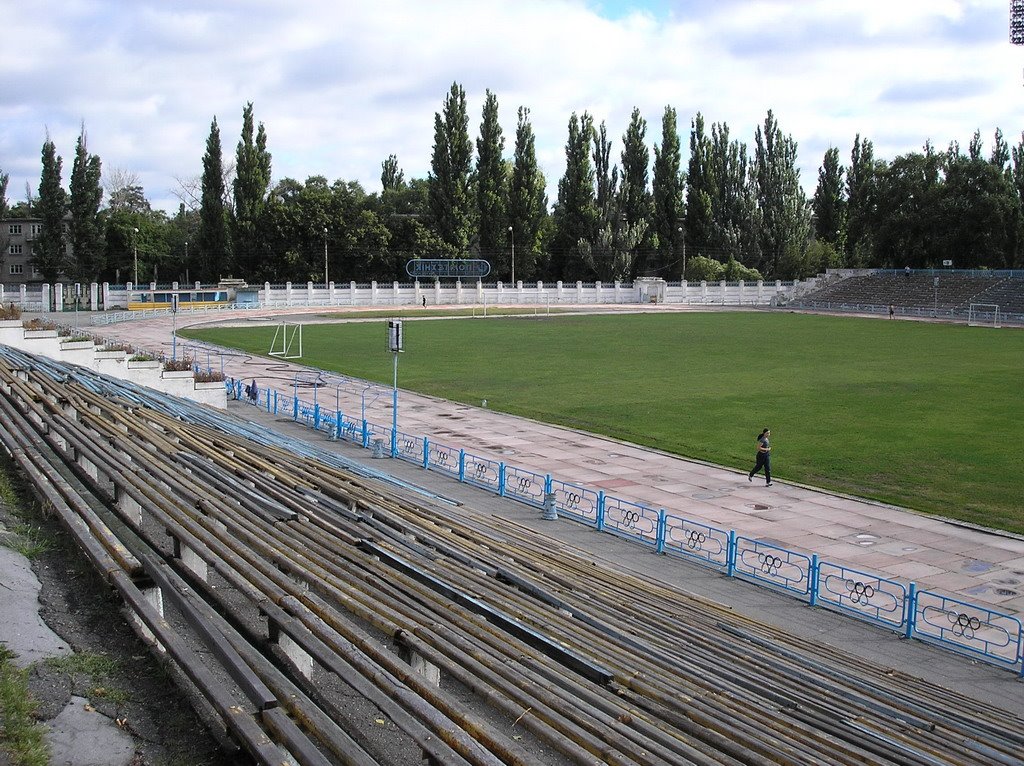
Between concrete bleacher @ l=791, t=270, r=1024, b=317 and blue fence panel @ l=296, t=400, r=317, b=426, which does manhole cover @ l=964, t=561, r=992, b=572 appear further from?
concrete bleacher @ l=791, t=270, r=1024, b=317

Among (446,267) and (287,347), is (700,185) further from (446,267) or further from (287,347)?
(287,347)

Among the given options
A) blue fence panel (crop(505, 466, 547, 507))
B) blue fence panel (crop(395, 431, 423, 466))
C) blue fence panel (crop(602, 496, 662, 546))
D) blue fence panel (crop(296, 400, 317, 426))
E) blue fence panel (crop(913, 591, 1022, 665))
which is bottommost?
blue fence panel (crop(913, 591, 1022, 665))

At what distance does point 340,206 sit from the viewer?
9925 cm

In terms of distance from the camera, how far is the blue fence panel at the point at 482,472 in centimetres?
2205

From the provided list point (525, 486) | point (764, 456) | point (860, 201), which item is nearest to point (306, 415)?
point (525, 486)

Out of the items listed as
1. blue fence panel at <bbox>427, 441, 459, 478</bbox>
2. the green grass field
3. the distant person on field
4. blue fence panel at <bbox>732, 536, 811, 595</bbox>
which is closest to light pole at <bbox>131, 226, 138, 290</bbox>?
the green grass field

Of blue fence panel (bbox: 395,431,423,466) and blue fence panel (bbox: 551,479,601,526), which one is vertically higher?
blue fence panel (bbox: 395,431,423,466)

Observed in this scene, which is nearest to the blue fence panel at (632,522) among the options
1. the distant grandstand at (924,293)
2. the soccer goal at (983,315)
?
the soccer goal at (983,315)


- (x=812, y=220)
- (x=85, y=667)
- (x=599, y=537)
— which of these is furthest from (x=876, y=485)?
(x=812, y=220)

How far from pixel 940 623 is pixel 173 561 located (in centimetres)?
1149

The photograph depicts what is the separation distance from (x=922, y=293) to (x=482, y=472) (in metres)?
80.1

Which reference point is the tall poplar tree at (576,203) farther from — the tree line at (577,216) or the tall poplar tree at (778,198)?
the tall poplar tree at (778,198)

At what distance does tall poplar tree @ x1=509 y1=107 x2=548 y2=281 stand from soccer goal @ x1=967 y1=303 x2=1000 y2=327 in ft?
152

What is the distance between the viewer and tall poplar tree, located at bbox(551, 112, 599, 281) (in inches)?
4236
